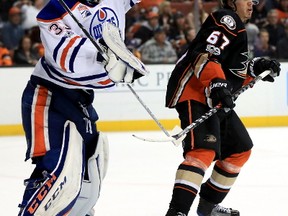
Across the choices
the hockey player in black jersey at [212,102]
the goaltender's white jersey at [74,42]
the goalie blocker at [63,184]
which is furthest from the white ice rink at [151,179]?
the goaltender's white jersey at [74,42]

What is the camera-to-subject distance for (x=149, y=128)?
6.31 meters

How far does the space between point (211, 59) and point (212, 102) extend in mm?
165

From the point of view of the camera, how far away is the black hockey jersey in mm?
3098

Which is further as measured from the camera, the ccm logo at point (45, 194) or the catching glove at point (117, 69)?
the ccm logo at point (45, 194)

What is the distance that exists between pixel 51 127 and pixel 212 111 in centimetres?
79

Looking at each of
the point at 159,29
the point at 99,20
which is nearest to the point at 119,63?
the point at 99,20

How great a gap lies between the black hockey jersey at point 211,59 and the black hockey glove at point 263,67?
0.17 meters

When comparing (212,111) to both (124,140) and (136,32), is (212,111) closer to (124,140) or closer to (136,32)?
(124,140)

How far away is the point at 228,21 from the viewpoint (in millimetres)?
3125

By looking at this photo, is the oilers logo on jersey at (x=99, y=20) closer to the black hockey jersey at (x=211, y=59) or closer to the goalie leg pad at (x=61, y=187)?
the goalie leg pad at (x=61, y=187)

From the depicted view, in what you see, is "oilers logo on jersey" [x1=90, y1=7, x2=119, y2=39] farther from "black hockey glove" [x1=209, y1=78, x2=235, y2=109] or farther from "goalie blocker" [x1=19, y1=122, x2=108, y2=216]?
"black hockey glove" [x1=209, y1=78, x2=235, y2=109]

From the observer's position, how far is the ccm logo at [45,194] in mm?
2476

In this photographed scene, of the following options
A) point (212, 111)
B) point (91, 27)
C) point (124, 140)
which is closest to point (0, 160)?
point (124, 140)

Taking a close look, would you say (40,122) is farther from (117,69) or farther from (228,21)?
(228,21)
